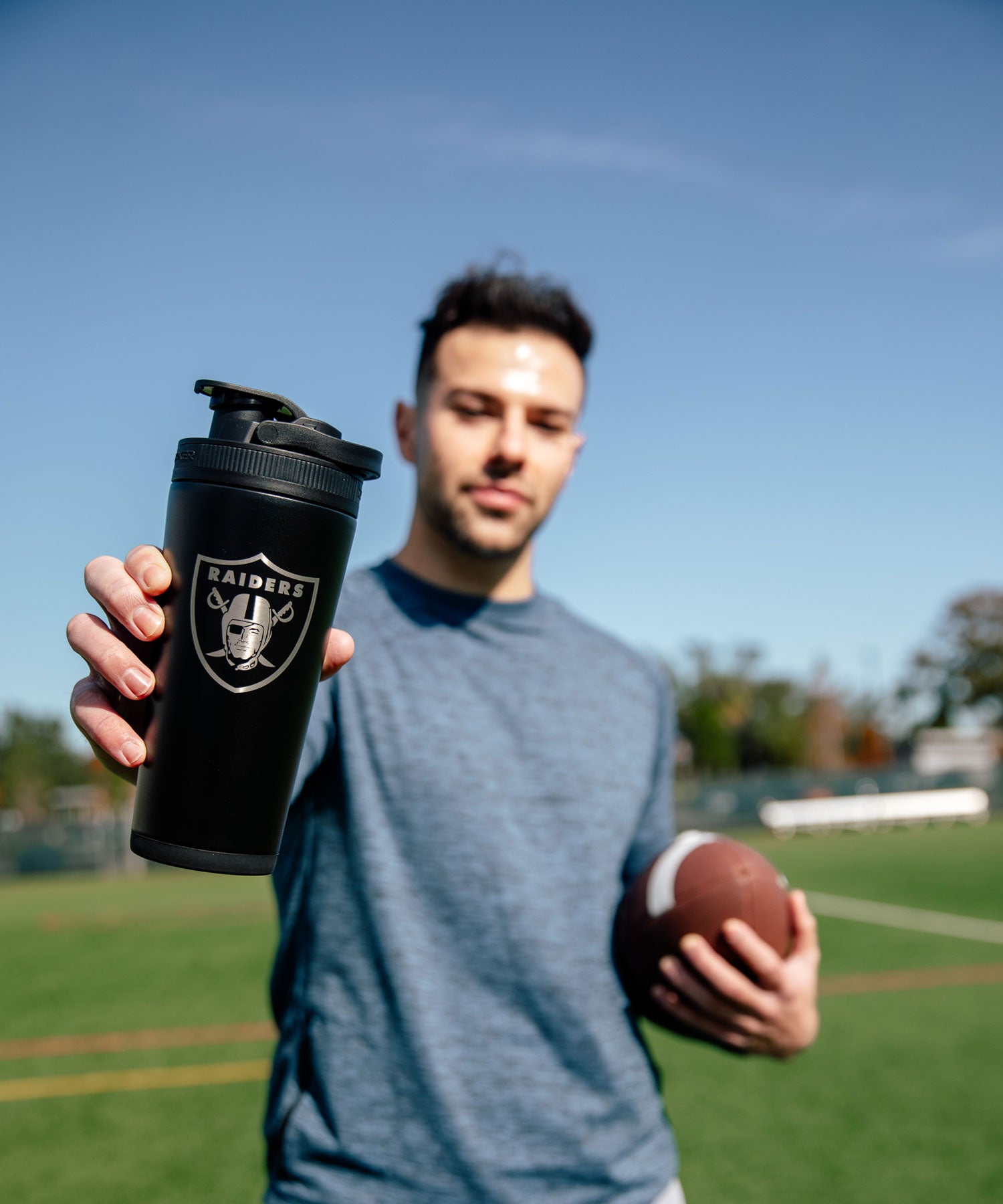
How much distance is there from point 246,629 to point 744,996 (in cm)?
136

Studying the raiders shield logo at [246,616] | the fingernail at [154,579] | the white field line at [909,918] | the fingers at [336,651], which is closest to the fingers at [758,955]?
the fingers at [336,651]

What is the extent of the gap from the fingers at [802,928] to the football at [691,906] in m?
0.07

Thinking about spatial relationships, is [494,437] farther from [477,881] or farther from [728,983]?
[728,983]

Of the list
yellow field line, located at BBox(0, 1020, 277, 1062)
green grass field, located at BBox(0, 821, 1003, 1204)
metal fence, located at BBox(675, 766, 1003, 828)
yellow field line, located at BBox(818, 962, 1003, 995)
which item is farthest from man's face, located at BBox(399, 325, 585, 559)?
metal fence, located at BBox(675, 766, 1003, 828)

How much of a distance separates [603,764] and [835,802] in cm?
2813

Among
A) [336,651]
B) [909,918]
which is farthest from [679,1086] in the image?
[909,918]

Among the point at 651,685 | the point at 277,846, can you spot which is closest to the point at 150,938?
the point at 651,685

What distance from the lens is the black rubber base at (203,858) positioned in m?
1.17

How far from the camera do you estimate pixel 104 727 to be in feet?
4.11

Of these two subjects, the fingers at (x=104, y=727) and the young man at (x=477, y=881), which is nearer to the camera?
the fingers at (x=104, y=727)

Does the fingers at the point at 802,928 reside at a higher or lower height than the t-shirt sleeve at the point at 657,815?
lower

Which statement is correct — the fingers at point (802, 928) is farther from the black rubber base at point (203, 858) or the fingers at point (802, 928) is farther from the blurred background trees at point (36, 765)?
the blurred background trees at point (36, 765)

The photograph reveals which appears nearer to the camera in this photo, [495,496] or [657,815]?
[495,496]

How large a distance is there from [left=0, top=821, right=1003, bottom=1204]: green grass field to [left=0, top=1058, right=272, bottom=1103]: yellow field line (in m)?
0.01
